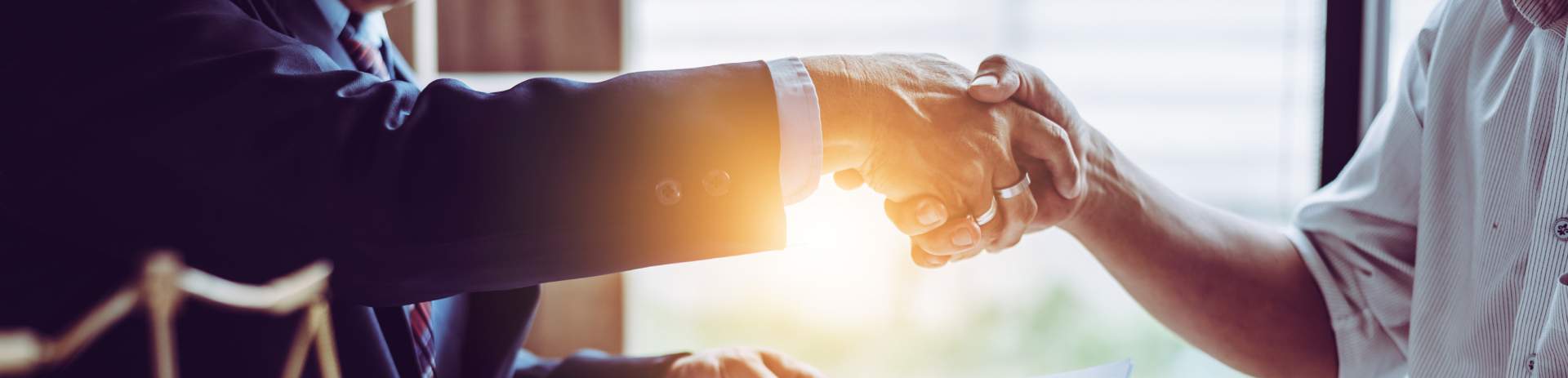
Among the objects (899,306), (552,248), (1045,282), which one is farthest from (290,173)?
(1045,282)

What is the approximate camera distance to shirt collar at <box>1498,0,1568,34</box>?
2.57ft

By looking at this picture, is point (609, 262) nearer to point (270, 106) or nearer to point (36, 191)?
point (270, 106)

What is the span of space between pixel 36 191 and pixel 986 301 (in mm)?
2292

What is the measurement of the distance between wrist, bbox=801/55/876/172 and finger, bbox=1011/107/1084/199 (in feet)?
0.82

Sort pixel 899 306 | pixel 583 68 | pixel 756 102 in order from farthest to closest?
pixel 899 306 → pixel 583 68 → pixel 756 102

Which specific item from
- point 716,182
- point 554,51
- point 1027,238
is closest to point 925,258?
point 716,182

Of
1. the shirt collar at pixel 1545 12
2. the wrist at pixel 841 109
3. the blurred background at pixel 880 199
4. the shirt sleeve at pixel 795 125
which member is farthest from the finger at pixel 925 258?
the blurred background at pixel 880 199

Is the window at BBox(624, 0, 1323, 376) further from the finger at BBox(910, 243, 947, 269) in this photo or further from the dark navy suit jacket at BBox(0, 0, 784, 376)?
the dark navy suit jacket at BBox(0, 0, 784, 376)

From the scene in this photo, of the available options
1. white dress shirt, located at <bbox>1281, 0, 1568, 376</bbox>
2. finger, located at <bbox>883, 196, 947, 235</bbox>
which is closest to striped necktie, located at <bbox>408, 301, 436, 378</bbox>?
finger, located at <bbox>883, 196, 947, 235</bbox>

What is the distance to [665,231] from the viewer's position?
2.16ft

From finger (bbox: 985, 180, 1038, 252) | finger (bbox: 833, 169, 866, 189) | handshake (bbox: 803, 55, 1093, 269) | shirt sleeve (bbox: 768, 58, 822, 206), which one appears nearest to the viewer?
shirt sleeve (bbox: 768, 58, 822, 206)

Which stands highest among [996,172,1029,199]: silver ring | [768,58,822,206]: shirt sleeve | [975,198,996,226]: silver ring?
[768,58,822,206]: shirt sleeve

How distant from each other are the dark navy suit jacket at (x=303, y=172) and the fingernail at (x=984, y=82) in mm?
341

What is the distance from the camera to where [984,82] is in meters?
0.96
